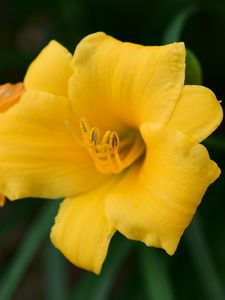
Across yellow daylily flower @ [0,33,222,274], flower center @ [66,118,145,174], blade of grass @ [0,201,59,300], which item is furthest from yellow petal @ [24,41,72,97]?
blade of grass @ [0,201,59,300]

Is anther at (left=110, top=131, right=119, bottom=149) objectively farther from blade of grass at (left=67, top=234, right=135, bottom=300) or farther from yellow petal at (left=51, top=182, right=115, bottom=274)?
blade of grass at (left=67, top=234, right=135, bottom=300)

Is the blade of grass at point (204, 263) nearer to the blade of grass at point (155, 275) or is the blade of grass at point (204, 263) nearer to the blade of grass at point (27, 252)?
the blade of grass at point (155, 275)

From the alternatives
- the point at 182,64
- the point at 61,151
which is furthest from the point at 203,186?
the point at 61,151

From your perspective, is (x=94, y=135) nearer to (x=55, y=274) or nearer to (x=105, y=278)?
(x=105, y=278)

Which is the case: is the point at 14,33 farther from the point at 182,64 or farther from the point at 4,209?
the point at 182,64

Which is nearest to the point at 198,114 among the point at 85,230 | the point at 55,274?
the point at 85,230

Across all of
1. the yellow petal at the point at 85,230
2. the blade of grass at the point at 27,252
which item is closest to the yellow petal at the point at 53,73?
the yellow petal at the point at 85,230
